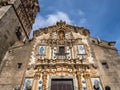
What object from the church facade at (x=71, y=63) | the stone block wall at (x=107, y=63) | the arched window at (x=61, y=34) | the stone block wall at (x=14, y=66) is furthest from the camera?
the arched window at (x=61, y=34)

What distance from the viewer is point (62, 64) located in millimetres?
13039

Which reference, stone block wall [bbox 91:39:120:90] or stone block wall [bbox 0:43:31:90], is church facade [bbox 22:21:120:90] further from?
stone block wall [bbox 0:43:31:90]

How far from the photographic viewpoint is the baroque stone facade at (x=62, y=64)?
1182 centimetres

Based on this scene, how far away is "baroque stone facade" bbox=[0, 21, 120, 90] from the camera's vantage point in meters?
11.8

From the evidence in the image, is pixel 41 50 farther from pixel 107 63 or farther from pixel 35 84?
→ pixel 107 63

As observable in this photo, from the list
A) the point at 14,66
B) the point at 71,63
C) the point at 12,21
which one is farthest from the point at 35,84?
the point at 12,21

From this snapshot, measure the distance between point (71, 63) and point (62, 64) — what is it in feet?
2.47

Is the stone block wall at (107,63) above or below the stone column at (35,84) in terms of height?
above

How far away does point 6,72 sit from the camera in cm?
1310

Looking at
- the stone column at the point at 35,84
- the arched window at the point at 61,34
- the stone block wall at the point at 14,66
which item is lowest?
the stone column at the point at 35,84

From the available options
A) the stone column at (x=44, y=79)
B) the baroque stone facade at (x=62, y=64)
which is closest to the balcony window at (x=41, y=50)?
the baroque stone facade at (x=62, y=64)

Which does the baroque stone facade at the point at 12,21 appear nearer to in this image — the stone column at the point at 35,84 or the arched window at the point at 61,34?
the arched window at the point at 61,34

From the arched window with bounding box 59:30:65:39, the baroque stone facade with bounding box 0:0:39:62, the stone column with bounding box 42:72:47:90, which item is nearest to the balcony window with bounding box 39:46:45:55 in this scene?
the arched window with bounding box 59:30:65:39

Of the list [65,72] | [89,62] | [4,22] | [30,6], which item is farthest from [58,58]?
[30,6]
